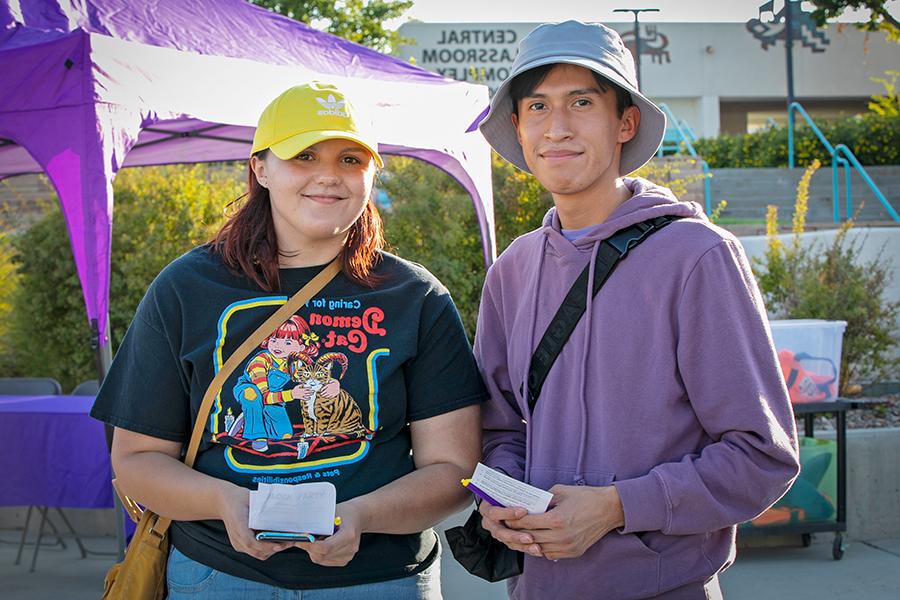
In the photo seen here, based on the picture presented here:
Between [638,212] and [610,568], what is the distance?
755mm

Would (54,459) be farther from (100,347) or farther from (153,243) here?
→ (153,243)

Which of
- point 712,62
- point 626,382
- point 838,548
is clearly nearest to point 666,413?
point 626,382

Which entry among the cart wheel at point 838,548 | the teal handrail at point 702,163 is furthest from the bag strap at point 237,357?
the teal handrail at point 702,163

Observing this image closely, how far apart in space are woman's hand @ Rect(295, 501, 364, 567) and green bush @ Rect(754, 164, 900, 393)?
585 cm

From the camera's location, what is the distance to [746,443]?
6.34 ft

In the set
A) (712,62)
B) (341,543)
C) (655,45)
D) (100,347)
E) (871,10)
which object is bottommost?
(341,543)

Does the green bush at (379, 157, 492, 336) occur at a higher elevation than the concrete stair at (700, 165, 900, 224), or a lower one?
lower

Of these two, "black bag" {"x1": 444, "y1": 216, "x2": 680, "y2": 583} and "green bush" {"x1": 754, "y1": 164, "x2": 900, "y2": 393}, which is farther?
"green bush" {"x1": 754, "y1": 164, "x2": 900, "y2": 393}

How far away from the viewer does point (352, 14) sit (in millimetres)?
19297

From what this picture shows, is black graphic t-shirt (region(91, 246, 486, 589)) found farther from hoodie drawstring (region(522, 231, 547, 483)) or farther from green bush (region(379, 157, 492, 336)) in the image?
green bush (region(379, 157, 492, 336))

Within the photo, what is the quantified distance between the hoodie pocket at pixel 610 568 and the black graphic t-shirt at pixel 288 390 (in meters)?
0.38

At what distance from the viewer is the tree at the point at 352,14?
19.2 meters

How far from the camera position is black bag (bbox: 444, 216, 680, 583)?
2080 millimetres

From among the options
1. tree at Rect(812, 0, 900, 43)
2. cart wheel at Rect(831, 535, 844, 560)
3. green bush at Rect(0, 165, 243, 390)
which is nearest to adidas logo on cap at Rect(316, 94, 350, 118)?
cart wheel at Rect(831, 535, 844, 560)
